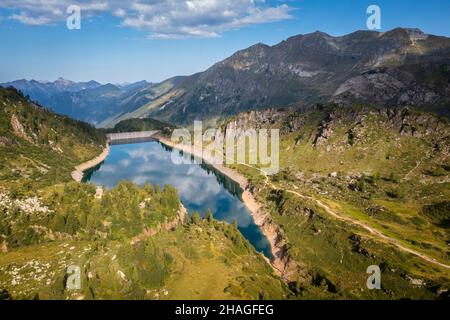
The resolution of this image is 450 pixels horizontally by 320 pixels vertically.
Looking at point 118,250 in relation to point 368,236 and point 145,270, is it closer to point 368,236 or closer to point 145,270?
point 145,270

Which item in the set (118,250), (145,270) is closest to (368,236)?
(145,270)

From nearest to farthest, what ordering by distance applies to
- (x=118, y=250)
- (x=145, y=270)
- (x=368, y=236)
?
(x=145, y=270) < (x=118, y=250) < (x=368, y=236)

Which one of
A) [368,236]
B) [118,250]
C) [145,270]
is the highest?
[118,250]

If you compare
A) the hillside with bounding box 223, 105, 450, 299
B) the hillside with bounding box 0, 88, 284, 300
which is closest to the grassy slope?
the hillside with bounding box 0, 88, 284, 300

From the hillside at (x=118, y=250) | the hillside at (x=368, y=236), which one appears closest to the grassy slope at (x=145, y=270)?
the hillside at (x=118, y=250)

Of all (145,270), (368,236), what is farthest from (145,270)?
(368,236)

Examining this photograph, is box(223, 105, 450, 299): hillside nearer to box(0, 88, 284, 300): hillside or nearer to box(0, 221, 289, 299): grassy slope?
box(0, 221, 289, 299): grassy slope

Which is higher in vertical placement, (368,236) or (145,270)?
(145,270)

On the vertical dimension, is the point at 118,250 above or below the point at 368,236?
above

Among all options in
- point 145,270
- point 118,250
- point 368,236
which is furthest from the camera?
point 368,236

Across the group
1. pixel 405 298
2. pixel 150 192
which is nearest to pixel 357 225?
pixel 405 298

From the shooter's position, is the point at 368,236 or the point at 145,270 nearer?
the point at 145,270
